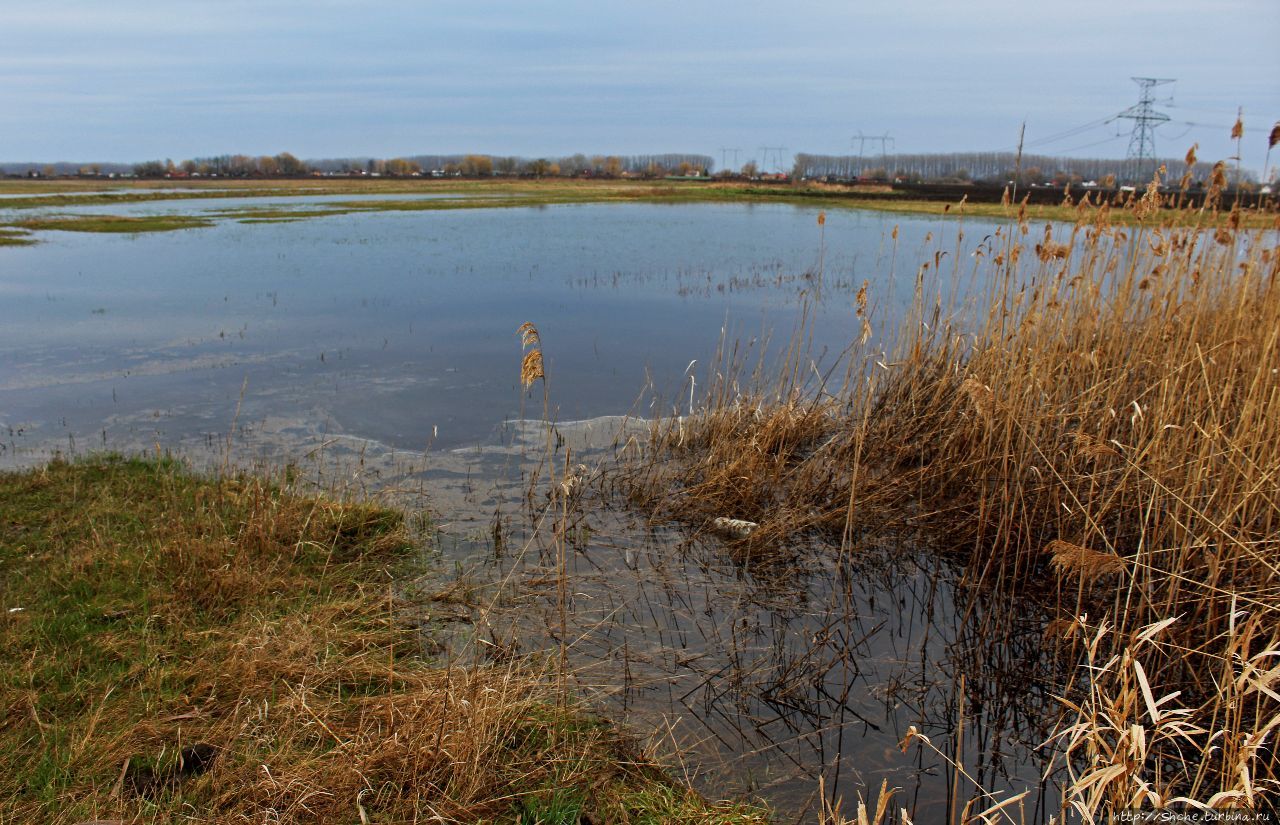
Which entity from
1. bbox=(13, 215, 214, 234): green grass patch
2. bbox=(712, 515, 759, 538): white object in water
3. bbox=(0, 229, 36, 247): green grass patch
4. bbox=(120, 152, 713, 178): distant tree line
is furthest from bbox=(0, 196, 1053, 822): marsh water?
bbox=(120, 152, 713, 178): distant tree line

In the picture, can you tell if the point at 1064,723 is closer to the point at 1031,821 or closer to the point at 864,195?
the point at 1031,821

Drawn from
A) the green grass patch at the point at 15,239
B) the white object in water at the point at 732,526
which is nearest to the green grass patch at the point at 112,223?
the green grass patch at the point at 15,239

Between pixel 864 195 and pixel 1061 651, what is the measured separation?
176 ft

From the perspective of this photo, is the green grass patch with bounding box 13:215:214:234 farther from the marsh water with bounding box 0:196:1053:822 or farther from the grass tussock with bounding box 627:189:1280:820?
the grass tussock with bounding box 627:189:1280:820

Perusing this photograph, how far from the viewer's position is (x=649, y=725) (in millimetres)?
3889

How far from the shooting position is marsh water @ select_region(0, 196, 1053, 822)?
13.0 ft

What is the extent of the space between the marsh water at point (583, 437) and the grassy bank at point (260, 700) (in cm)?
38

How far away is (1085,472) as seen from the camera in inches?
203

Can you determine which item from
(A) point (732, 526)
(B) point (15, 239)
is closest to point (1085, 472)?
(A) point (732, 526)

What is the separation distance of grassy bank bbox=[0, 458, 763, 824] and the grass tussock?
1.88 metres

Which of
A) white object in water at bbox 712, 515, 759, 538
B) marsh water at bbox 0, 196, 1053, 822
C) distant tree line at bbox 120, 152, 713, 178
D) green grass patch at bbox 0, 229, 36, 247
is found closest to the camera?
marsh water at bbox 0, 196, 1053, 822

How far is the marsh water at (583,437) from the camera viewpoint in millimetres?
3955

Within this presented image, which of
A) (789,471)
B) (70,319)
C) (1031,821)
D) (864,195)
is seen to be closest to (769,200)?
(864,195)

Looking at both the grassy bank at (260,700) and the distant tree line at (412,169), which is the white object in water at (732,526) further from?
the distant tree line at (412,169)
